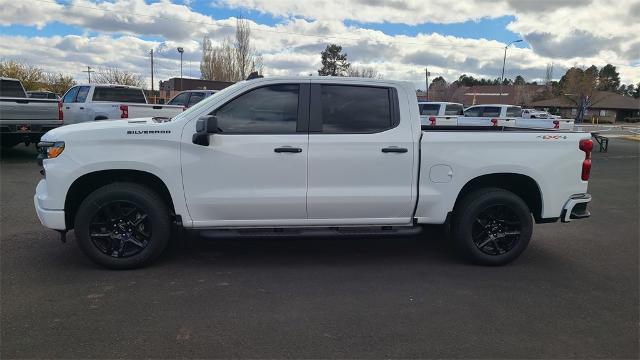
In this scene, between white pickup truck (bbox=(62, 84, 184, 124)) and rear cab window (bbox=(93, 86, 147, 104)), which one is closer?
white pickup truck (bbox=(62, 84, 184, 124))

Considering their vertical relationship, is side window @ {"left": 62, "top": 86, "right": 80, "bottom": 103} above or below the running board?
above

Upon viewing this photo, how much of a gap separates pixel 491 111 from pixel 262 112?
20.7m

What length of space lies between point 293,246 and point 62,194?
8.20 feet

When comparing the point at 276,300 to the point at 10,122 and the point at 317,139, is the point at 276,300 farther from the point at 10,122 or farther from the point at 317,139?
the point at 10,122

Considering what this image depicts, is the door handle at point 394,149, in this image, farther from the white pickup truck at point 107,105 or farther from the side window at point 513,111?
the side window at point 513,111

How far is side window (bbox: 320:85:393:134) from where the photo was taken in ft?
16.6

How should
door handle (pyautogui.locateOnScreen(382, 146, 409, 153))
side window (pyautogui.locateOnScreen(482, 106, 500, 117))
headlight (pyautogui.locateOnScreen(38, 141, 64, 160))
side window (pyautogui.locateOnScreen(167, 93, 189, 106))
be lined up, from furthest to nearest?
1. side window (pyautogui.locateOnScreen(482, 106, 500, 117))
2. side window (pyautogui.locateOnScreen(167, 93, 189, 106))
3. door handle (pyautogui.locateOnScreen(382, 146, 409, 153))
4. headlight (pyautogui.locateOnScreen(38, 141, 64, 160))

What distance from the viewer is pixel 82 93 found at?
15922 millimetres

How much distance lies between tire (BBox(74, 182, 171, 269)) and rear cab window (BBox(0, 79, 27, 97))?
12779 mm

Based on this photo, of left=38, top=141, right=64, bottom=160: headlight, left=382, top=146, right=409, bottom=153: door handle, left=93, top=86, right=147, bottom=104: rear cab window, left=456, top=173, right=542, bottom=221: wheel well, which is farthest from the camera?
left=93, top=86, right=147, bottom=104: rear cab window

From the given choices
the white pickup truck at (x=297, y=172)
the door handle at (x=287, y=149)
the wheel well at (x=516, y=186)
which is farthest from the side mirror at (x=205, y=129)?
the wheel well at (x=516, y=186)

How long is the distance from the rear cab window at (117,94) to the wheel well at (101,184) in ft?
38.3

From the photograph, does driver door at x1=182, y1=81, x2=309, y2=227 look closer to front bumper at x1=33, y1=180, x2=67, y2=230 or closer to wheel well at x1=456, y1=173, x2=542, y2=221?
front bumper at x1=33, y1=180, x2=67, y2=230

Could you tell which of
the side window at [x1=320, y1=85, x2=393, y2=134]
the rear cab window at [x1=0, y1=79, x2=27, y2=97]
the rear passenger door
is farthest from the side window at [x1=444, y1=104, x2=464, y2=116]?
the rear passenger door
